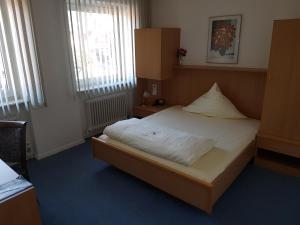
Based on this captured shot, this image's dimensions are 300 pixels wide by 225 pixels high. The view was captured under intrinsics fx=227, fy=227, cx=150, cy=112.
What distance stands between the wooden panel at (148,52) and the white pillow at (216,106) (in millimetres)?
812

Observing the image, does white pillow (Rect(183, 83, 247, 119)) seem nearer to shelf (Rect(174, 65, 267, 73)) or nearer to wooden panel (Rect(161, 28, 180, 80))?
shelf (Rect(174, 65, 267, 73))

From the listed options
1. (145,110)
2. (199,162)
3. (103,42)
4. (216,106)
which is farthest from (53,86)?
(216,106)

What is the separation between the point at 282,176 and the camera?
2.63m

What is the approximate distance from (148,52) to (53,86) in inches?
61.6

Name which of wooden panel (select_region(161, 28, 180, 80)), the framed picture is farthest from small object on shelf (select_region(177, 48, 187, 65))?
the framed picture

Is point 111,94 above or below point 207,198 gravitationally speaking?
above

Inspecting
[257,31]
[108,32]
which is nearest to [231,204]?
[257,31]

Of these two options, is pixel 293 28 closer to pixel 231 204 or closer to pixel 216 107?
pixel 216 107

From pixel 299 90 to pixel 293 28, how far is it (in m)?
0.63

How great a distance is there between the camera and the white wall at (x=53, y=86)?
2.89m

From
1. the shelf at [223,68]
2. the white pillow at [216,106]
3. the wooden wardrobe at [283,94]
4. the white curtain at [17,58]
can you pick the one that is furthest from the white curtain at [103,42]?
the wooden wardrobe at [283,94]

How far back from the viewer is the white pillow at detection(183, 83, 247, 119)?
10.8 feet

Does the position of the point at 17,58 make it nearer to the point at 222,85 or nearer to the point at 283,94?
the point at 222,85

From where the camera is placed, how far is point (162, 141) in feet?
7.70
